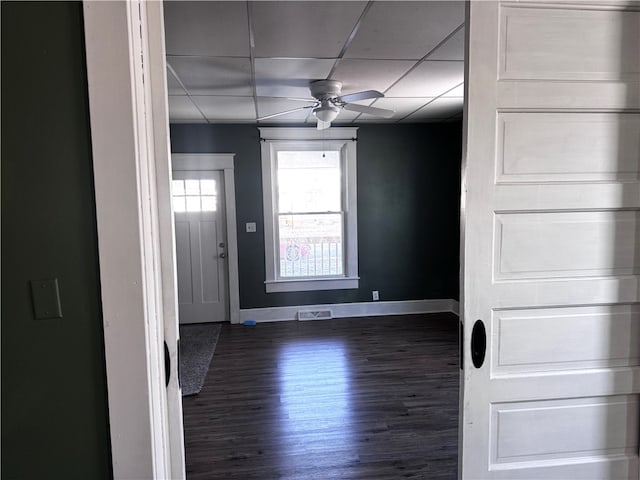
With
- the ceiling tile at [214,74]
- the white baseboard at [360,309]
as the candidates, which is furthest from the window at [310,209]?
the ceiling tile at [214,74]

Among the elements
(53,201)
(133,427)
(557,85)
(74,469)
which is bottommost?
(74,469)

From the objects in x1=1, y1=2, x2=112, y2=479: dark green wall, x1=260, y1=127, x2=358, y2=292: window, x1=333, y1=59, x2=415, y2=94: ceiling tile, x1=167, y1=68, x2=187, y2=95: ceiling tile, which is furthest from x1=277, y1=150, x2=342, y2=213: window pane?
x1=1, y1=2, x2=112, y2=479: dark green wall

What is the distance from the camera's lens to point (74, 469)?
1.00 meters

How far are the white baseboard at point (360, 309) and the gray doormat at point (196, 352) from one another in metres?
0.52

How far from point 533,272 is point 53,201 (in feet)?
4.70

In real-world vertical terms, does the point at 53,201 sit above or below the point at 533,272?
above

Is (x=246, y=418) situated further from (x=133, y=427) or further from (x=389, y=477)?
(x=133, y=427)

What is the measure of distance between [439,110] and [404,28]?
2197mm

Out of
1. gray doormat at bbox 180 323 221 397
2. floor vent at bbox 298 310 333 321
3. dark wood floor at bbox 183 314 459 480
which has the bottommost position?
dark wood floor at bbox 183 314 459 480

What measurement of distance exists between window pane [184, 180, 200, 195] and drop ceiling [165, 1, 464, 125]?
1122 mm

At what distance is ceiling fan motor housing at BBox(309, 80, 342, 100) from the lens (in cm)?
304

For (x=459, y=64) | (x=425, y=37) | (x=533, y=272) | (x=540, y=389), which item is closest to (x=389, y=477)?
(x=540, y=389)

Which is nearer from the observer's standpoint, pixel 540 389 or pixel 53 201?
pixel 53 201

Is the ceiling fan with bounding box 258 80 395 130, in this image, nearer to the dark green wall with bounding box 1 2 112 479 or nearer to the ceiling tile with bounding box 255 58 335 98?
the ceiling tile with bounding box 255 58 335 98
